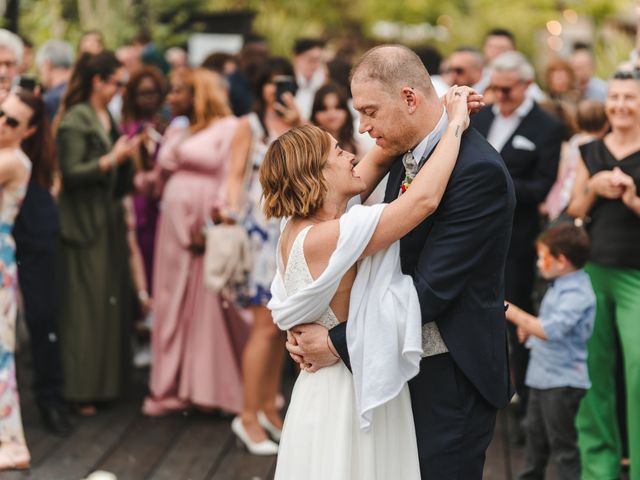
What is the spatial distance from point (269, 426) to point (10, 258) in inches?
73.5

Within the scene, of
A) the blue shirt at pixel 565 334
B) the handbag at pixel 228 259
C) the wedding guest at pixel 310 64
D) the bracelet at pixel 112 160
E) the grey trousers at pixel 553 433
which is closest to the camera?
the blue shirt at pixel 565 334

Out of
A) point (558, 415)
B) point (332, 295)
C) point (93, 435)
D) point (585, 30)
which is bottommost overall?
point (585, 30)

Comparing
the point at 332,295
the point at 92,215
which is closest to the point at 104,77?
the point at 92,215

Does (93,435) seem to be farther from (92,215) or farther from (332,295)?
(332,295)

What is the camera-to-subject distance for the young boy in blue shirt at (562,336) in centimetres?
532

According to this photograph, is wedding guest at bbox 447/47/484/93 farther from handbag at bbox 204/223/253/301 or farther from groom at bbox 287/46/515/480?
groom at bbox 287/46/515/480

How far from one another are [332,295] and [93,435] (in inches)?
143

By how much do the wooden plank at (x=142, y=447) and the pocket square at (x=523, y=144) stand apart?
2.77 m

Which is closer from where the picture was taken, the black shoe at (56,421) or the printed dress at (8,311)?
the printed dress at (8,311)

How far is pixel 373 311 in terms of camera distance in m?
3.57

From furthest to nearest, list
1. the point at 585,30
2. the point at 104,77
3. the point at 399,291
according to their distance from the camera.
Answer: the point at 585,30
the point at 104,77
the point at 399,291

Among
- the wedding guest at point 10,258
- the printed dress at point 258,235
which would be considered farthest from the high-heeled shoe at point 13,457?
the printed dress at point 258,235

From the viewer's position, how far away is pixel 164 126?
8.73 meters

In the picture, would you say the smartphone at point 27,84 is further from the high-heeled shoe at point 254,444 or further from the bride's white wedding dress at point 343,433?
the bride's white wedding dress at point 343,433
